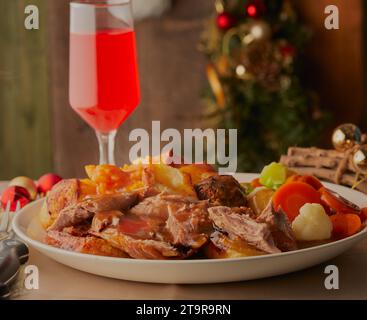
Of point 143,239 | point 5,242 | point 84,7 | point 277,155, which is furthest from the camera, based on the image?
point 277,155

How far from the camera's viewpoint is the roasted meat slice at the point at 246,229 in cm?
99

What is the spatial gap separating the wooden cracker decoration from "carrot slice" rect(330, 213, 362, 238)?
33cm

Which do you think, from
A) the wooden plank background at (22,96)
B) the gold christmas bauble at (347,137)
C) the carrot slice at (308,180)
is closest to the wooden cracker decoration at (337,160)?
the gold christmas bauble at (347,137)

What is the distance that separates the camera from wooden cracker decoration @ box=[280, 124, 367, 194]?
4.97 ft

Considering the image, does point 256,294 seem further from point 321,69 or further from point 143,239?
point 321,69

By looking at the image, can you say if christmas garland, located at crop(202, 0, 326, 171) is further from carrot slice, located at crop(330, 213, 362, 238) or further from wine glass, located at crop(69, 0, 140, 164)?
carrot slice, located at crop(330, 213, 362, 238)

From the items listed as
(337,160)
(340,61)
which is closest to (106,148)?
(337,160)

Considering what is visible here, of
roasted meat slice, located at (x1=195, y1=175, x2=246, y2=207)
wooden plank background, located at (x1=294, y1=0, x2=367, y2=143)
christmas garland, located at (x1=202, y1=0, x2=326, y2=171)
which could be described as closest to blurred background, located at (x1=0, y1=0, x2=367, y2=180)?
wooden plank background, located at (x1=294, y1=0, x2=367, y2=143)

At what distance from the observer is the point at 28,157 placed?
11.3 feet

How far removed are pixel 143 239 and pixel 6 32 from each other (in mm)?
2445

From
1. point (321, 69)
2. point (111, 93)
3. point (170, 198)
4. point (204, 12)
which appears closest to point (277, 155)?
point (321, 69)

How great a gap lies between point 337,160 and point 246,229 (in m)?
0.61

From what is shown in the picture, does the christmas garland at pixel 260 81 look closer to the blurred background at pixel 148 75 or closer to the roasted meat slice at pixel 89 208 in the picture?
the blurred background at pixel 148 75

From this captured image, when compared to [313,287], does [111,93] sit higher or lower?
higher
